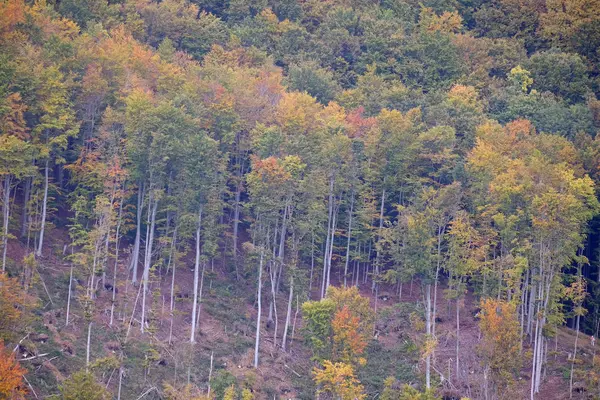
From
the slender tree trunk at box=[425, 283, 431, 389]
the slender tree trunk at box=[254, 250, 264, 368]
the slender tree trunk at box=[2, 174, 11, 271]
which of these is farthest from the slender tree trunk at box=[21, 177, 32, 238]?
the slender tree trunk at box=[425, 283, 431, 389]

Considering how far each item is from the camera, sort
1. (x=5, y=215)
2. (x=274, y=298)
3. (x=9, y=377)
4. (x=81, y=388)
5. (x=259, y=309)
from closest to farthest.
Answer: (x=9, y=377) → (x=81, y=388) → (x=5, y=215) → (x=259, y=309) → (x=274, y=298)

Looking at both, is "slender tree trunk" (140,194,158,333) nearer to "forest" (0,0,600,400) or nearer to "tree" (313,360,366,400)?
"forest" (0,0,600,400)

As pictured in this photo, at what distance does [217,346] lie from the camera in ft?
169

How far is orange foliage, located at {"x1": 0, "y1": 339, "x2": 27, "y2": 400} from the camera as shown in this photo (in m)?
38.5

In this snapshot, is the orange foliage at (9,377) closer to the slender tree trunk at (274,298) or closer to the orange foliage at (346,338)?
the orange foliage at (346,338)

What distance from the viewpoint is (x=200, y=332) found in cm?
5250

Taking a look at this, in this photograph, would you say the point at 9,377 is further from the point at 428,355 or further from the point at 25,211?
the point at 428,355

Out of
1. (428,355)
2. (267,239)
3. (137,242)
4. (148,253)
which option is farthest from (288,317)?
(137,242)

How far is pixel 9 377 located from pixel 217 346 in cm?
1530

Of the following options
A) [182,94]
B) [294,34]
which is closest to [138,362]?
[182,94]

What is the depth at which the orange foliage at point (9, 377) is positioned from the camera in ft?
126

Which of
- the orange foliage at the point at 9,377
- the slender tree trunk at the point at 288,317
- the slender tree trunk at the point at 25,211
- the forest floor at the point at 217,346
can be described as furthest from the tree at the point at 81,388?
the slender tree trunk at the point at 25,211

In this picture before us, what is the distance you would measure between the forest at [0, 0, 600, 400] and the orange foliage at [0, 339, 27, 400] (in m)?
0.10

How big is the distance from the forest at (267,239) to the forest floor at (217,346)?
0.46ft
